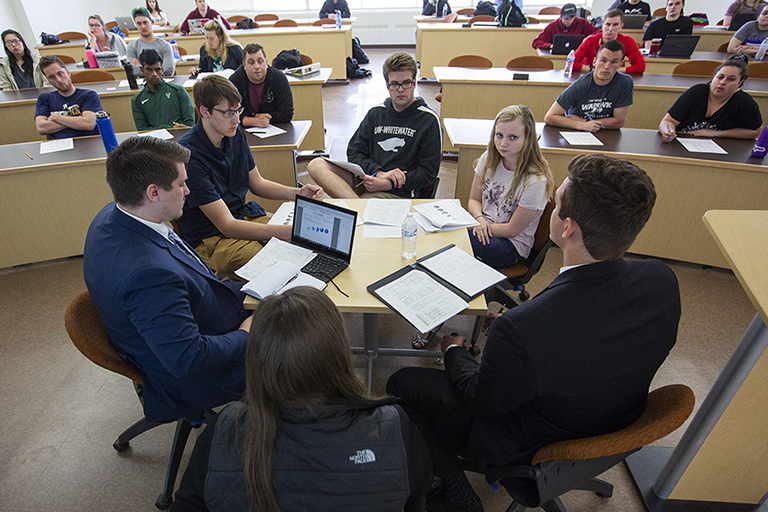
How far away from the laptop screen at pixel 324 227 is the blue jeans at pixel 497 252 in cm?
79

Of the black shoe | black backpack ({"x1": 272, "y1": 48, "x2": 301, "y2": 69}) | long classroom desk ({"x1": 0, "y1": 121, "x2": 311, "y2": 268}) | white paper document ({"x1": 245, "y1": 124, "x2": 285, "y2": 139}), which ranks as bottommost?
the black shoe

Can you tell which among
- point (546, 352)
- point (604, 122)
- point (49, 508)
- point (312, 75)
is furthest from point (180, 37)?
point (546, 352)

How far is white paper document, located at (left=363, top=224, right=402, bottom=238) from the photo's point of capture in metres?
2.09

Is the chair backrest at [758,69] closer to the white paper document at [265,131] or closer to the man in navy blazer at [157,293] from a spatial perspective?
the white paper document at [265,131]

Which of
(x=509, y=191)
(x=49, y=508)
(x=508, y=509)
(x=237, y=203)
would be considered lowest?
(x=49, y=508)

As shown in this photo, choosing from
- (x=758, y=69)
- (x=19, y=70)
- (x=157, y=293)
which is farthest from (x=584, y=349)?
(x=19, y=70)

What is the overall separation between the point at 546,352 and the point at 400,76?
2130 millimetres

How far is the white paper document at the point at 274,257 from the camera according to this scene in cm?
184

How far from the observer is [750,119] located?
124 inches

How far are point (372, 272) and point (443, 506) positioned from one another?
946 mm

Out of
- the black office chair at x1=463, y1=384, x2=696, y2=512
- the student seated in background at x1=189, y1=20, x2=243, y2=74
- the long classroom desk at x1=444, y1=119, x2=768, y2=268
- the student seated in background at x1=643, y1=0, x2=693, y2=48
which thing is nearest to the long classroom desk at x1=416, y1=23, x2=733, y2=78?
the student seated in background at x1=643, y1=0, x2=693, y2=48

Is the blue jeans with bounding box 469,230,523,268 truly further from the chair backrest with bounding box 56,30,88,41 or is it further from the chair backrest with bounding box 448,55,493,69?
the chair backrest with bounding box 56,30,88,41

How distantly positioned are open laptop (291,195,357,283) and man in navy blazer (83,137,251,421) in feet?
1.39

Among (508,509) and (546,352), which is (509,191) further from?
(508,509)
